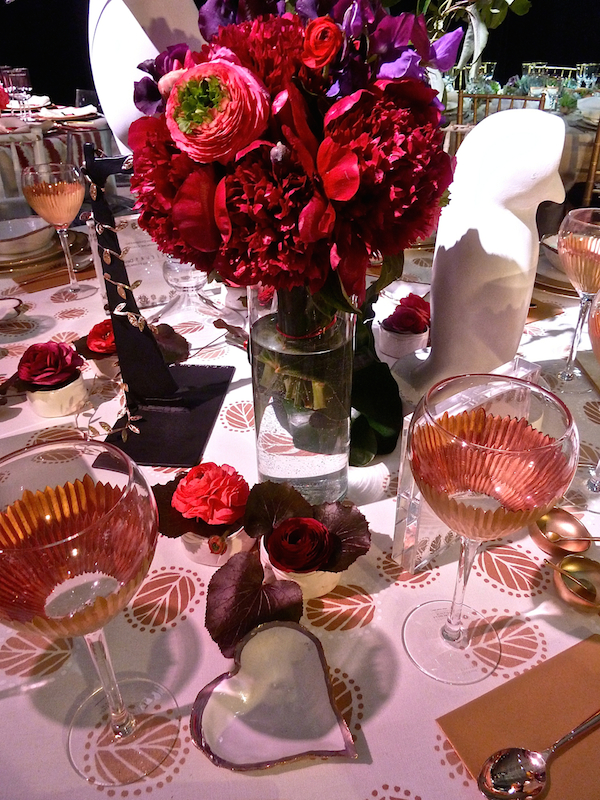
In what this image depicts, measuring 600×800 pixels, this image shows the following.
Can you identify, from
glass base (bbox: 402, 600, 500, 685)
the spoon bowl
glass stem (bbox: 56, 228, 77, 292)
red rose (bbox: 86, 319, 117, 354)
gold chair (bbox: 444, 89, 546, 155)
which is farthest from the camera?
glass stem (bbox: 56, 228, 77, 292)

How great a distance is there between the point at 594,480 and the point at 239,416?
48cm

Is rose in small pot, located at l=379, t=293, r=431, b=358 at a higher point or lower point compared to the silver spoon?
higher

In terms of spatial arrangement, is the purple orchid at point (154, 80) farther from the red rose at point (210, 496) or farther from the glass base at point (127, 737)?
the glass base at point (127, 737)

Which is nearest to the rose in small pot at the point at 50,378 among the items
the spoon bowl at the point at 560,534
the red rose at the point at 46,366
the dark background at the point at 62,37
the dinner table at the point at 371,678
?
the red rose at the point at 46,366

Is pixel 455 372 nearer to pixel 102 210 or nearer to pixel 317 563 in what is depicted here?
pixel 317 563

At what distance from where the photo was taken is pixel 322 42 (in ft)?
1.37

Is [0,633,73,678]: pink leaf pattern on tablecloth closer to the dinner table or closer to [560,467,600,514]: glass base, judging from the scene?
the dinner table

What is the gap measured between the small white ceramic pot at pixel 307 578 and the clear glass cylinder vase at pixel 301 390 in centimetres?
12

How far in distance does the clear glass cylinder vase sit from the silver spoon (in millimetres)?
323

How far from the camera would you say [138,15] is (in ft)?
2.39

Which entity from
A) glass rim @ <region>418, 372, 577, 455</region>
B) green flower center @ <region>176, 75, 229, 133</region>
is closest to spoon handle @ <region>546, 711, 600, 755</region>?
glass rim @ <region>418, 372, 577, 455</region>

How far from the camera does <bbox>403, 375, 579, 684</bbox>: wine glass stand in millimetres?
459

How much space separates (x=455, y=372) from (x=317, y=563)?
393mm

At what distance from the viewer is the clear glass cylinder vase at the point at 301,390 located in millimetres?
612
